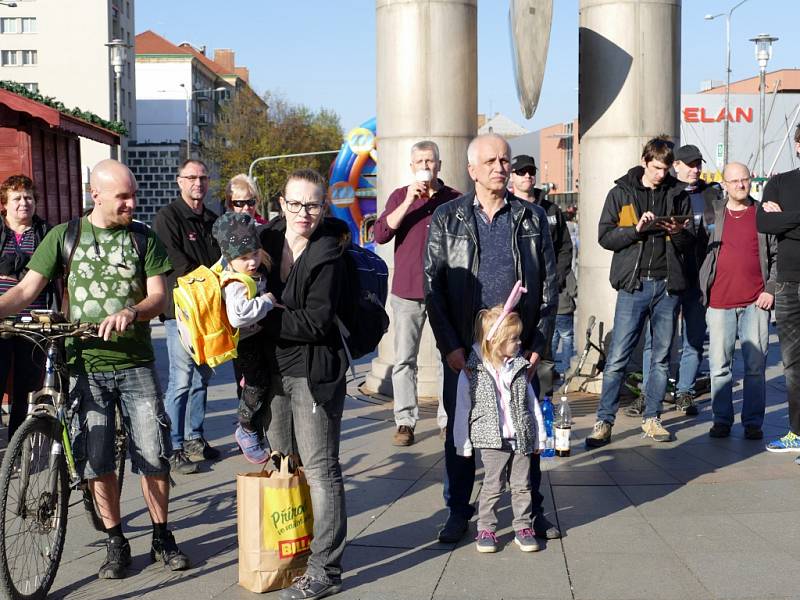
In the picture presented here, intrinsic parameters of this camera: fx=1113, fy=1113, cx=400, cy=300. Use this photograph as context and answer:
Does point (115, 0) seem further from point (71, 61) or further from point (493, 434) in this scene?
point (493, 434)

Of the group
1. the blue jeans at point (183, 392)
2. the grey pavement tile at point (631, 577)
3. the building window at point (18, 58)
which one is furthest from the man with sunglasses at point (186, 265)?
the building window at point (18, 58)

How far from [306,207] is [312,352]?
0.64 metres

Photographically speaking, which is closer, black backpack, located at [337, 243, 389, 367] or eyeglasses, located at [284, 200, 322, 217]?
eyeglasses, located at [284, 200, 322, 217]

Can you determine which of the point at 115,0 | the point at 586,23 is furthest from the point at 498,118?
the point at 586,23

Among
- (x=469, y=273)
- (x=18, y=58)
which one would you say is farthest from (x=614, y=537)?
(x=18, y=58)

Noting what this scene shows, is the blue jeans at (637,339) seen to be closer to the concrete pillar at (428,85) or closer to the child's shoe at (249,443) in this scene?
the concrete pillar at (428,85)

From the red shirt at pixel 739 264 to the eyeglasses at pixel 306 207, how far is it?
14.9 ft

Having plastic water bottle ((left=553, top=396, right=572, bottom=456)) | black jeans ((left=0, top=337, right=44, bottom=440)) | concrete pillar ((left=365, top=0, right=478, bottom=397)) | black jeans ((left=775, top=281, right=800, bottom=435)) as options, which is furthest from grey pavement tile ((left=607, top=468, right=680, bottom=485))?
black jeans ((left=0, top=337, right=44, bottom=440))

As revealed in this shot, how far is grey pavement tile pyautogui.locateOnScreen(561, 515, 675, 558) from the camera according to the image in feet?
18.6

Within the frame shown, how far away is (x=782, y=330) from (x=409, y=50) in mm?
4325

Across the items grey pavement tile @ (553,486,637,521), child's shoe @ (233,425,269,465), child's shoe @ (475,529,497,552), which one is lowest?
grey pavement tile @ (553,486,637,521)

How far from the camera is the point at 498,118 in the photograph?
136 metres

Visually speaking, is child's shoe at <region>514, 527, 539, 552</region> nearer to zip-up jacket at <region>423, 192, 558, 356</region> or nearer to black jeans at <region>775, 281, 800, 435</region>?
zip-up jacket at <region>423, 192, 558, 356</region>

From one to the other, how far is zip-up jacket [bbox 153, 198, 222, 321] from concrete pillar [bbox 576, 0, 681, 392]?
432 centimetres
